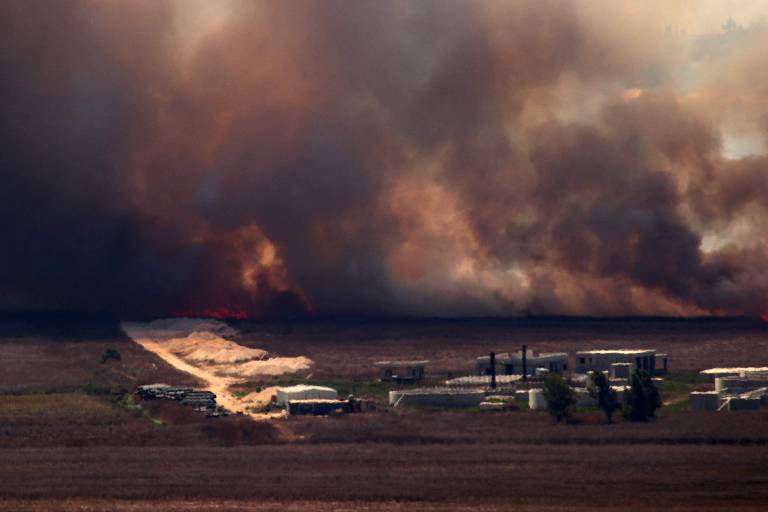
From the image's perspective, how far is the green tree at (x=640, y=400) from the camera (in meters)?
100

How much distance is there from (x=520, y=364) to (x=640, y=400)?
125 ft

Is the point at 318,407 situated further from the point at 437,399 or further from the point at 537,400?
the point at 537,400

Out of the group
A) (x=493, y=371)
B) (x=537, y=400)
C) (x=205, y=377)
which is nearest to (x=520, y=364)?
(x=493, y=371)

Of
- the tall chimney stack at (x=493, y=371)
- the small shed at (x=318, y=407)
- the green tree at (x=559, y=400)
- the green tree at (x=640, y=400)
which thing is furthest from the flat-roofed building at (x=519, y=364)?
the green tree at (x=640, y=400)

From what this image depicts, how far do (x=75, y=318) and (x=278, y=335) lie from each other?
33.9 metres

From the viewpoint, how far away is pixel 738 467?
261ft

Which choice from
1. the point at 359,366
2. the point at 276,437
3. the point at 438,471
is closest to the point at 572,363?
the point at 359,366

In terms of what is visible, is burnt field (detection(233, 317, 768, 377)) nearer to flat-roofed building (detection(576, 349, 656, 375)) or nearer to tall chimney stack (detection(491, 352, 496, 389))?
flat-roofed building (detection(576, 349, 656, 375))

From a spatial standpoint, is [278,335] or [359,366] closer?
[359,366]

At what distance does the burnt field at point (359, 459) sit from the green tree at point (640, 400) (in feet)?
5.65

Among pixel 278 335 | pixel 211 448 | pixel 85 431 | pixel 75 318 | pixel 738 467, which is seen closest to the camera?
pixel 738 467

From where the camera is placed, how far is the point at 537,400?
11038 centimetres

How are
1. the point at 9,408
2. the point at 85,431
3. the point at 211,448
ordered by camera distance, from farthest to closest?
the point at 9,408 → the point at 85,431 → the point at 211,448

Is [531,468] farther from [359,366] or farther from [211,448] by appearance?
[359,366]
